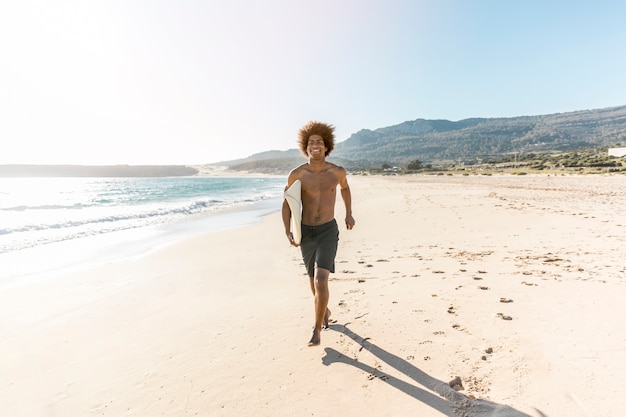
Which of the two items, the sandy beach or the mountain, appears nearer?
the sandy beach

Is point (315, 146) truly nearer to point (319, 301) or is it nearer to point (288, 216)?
point (288, 216)

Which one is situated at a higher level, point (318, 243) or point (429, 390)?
point (318, 243)

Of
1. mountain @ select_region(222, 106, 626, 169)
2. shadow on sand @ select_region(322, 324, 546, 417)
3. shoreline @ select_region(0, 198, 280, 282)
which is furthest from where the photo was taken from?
mountain @ select_region(222, 106, 626, 169)

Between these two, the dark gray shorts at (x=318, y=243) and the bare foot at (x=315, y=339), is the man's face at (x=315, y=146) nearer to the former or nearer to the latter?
the dark gray shorts at (x=318, y=243)

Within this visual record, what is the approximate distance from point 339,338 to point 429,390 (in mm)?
1069

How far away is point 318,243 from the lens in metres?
3.47

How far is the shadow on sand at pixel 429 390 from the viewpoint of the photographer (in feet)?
7.15

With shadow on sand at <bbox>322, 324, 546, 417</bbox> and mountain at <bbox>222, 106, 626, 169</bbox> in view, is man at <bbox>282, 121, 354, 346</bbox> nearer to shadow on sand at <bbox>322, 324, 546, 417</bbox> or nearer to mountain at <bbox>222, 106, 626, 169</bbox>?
shadow on sand at <bbox>322, 324, 546, 417</bbox>

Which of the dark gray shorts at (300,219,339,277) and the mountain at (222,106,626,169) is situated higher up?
the mountain at (222,106,626,169)

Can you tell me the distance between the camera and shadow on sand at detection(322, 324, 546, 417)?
218cm

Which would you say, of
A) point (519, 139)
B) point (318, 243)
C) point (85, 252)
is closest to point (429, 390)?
point (318, 243)

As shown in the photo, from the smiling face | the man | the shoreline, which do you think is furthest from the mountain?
the man

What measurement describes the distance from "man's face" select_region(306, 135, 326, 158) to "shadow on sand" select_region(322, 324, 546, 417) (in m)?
1.97

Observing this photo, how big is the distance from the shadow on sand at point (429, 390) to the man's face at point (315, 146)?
1965mm
